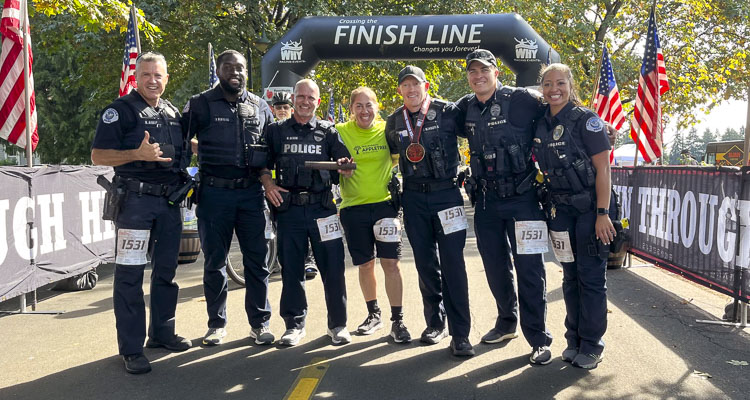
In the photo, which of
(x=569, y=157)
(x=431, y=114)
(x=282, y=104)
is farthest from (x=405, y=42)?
(x=569, y=157)

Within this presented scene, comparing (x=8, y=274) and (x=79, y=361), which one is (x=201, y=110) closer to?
(x=79, y=361)

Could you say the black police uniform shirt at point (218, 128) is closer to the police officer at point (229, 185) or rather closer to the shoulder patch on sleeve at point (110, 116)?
the police officer at point (229, 185)

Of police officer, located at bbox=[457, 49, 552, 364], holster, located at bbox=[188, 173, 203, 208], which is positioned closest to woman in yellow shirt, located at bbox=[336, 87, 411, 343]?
police officer, located at bbox=[457, 49, 552, 364]

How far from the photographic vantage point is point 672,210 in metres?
6.99

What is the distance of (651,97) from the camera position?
10.3 meters

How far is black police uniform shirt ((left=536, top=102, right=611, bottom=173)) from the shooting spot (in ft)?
13.9

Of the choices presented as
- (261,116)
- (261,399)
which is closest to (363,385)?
(261,399)

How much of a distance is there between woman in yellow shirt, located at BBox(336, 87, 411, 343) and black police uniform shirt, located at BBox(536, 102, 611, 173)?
4.33 feet

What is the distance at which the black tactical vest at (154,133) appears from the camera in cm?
Answer: 445

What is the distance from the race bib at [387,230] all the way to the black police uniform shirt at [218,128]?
3.80 ft

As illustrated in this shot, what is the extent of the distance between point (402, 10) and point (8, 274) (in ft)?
49.6

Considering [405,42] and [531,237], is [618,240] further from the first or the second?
[405,42]

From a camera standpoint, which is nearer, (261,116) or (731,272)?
(261,116)

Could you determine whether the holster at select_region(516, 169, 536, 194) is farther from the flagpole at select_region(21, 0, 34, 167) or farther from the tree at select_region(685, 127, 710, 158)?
the tree at select_region(685, 127, 710, 158)
